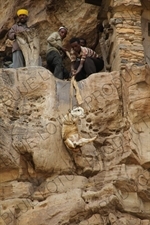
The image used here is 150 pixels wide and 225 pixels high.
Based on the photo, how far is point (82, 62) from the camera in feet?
44.5

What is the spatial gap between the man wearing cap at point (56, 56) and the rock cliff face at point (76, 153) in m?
0.79

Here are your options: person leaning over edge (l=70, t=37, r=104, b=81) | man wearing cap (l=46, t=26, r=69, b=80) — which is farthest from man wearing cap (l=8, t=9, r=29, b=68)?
person leaning over edge (l=70, t=37, r=104, b=81)

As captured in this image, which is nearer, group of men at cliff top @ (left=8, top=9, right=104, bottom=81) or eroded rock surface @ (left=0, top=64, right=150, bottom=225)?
eroded rock surface @ (left=0, top=64, right=150, bottom=225)

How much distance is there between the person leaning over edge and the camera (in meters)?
13.5

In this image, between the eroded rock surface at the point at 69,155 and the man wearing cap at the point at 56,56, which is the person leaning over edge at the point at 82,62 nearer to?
the man wearing cap at the point at 56,56

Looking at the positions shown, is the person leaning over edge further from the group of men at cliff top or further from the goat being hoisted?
the goat being hoisted

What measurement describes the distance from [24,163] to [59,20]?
189 inches

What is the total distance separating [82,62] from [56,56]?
1.50ft

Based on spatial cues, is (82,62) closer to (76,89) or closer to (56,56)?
(56,56)

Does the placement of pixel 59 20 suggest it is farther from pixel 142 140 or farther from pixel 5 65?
pixel 142 140

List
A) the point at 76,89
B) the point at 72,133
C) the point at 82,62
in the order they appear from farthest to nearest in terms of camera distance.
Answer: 1. the point at 82,62
2. the point at 76,89
3. the point at 72,133

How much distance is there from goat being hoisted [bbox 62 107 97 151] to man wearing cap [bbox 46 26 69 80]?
1.52 meters

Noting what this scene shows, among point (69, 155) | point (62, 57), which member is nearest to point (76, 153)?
point (69, 155)

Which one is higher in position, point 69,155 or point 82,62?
point 82,62
